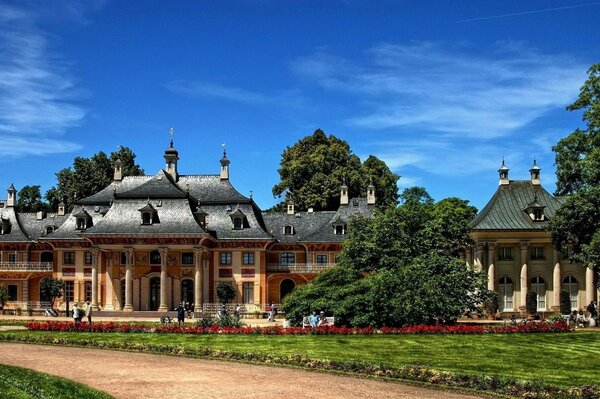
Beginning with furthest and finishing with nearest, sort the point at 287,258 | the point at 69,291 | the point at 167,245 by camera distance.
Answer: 1. the point at 287,258
2. the point at 69,291
3. the point at 167,245

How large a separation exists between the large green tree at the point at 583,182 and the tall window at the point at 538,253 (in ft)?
43.4

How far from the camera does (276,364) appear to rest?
91.1ft

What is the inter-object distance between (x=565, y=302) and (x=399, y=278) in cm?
2104

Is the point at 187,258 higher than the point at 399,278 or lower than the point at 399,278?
higher

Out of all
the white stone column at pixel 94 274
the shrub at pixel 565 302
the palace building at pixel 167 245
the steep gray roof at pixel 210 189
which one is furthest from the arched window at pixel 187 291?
the shrub at pixel 565 302

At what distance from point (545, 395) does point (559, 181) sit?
29.6 m

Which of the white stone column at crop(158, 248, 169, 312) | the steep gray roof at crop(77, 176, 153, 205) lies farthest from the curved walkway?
the steep gray roof at crop(77, 176, 153, 205)

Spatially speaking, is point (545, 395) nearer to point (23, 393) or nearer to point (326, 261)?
point (23, 393)

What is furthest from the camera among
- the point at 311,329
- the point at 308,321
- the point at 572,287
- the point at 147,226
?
the point at 147,226

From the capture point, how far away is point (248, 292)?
69500 millimetres

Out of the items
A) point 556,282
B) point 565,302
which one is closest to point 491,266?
point 556,282

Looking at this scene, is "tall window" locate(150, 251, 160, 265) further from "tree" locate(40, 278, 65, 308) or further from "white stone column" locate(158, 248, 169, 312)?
"tree" locate(40, 278, 65, 308)

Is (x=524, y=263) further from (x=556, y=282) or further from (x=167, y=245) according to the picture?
(x=167, y=245)

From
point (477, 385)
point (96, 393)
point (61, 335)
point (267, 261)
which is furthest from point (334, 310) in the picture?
point (267, 261)
